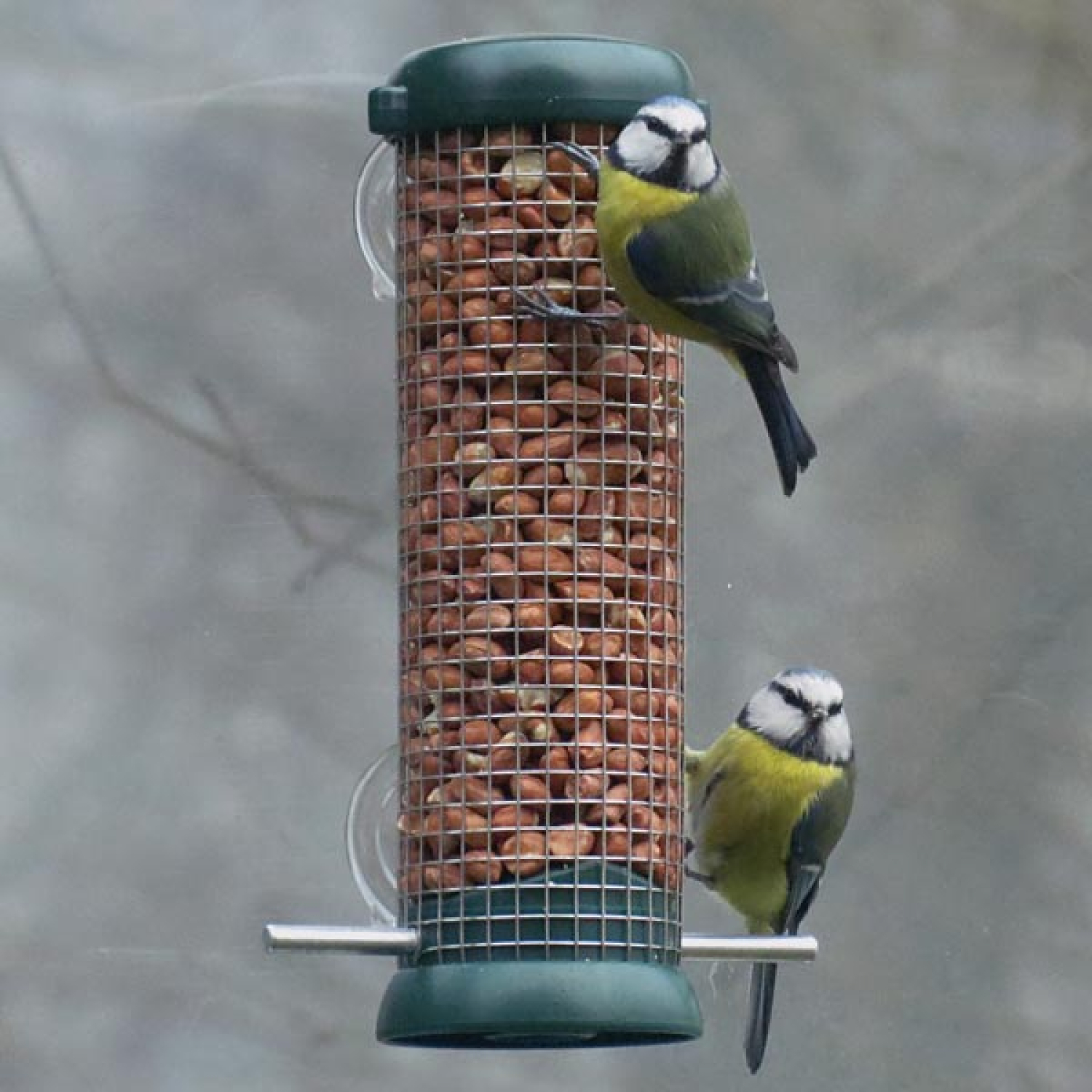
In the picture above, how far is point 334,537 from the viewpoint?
5.86 meters

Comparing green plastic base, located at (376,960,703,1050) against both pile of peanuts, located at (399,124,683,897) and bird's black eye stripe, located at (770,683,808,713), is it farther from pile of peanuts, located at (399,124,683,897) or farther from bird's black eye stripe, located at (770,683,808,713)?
bird's black eye stripe, located at (770,683,808,713)

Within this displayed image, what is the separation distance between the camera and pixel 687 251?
3.81 meters

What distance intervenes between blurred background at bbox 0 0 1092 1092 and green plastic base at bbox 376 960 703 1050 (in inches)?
77.7

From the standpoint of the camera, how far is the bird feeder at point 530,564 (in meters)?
3.78

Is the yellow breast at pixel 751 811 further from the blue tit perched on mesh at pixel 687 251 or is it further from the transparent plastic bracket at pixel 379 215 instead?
the transparent plastic bracket at pixel 379 215

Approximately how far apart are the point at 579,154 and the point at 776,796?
1021 millimetres

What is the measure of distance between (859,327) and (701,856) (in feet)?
6.92

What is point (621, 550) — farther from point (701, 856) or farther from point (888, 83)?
point (888, 83)

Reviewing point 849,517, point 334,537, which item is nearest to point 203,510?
point 334,537

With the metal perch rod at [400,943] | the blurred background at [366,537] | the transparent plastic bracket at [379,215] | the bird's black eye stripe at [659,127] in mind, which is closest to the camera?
the metal perch rod at [400,943]

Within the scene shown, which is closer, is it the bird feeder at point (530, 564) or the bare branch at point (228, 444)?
the bird feeder at point (530, 564)

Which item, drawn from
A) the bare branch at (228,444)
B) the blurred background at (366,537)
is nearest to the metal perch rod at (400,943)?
the blurred background at (366,537)

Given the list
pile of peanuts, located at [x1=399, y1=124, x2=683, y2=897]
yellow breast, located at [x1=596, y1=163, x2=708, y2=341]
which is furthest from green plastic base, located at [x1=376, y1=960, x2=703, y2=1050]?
yellow breast, located at [x1=596, y1=163, x2=708, y2=341]

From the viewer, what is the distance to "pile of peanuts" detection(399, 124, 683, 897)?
3.81m
